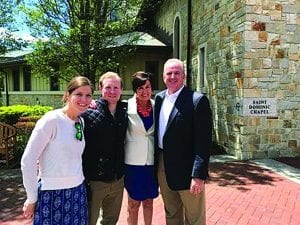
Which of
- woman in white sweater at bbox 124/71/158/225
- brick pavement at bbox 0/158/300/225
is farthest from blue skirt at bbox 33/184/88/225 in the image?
brick pavement at bbox 0/158/300/225

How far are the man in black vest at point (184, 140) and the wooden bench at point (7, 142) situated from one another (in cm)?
590

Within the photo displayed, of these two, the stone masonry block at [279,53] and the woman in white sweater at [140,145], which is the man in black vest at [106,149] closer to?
the woman in white sweater at [140,145]

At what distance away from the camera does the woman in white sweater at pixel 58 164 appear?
2701 millimetres

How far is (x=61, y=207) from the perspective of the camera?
2832 millimetres

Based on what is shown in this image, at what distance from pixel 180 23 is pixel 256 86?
24.8ft

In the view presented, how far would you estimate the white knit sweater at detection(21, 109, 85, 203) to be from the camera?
269cm

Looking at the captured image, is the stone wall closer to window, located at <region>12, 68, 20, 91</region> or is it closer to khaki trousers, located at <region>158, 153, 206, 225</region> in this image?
khaki trousers, located at <region>158, 153, 206, 225</region>

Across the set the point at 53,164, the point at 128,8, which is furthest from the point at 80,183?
the point at 128,8

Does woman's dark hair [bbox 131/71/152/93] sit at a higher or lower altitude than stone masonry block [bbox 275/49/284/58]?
lower

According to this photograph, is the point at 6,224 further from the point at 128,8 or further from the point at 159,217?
the point at 128,8

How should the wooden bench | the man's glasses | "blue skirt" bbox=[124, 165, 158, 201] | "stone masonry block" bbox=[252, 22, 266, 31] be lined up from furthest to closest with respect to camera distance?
"stone masonry block" bbox=[252, 22, 266, 31] < the wooden bench < "blue skirt" bbox=[124, 165, 158, 201] < the man's glasses

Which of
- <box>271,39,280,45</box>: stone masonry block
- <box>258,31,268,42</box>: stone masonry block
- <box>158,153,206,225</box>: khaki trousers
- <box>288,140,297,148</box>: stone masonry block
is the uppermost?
<box>258,31,268,42</box>: stone masonry block

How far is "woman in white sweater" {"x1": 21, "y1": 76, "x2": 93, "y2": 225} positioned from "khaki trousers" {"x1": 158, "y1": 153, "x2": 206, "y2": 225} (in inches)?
41.4

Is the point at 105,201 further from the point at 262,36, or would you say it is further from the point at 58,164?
the point at 262,36
